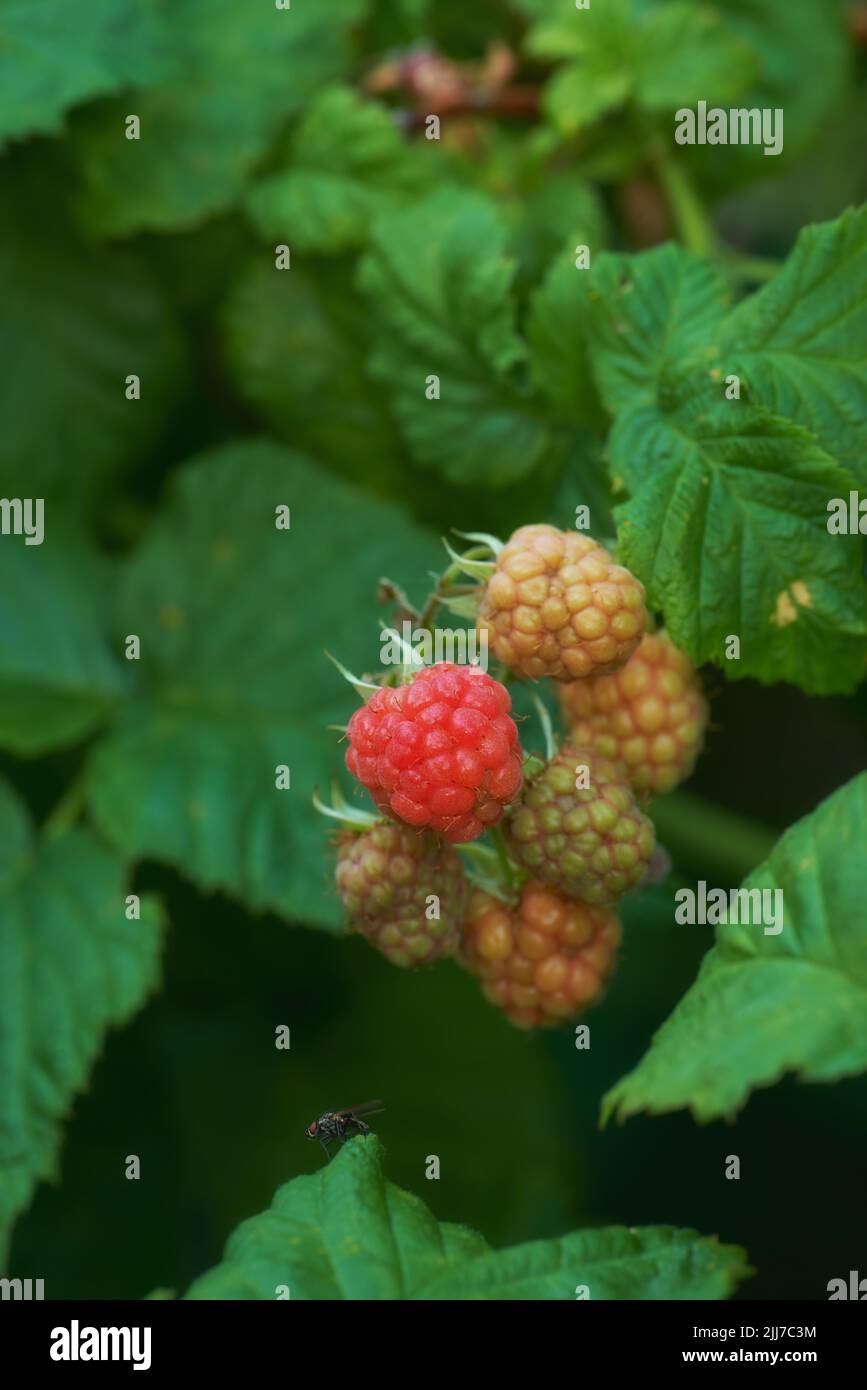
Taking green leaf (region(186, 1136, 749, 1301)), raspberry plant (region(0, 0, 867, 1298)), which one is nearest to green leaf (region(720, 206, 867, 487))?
raspberry plant (region(0, 0, 867, 1298))

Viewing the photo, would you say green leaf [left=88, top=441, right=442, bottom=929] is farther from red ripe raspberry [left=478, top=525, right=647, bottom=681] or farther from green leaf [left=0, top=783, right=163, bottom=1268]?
red ripe raspberry [left=478, top=525, right=647, bottom=681]

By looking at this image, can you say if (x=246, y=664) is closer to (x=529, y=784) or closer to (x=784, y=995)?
(x=529, y=784)

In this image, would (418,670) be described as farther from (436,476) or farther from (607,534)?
(436,476)

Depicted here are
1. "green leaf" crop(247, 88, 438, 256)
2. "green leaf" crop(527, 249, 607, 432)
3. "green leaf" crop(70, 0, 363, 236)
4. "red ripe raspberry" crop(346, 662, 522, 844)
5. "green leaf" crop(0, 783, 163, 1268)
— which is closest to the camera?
"red ripe raspberry" crop(346, 662, 522, 844)

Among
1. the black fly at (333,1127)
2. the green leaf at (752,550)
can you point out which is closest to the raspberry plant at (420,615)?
the green leaf at (752,550)

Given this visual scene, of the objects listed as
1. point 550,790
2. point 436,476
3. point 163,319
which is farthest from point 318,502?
point 550,790
